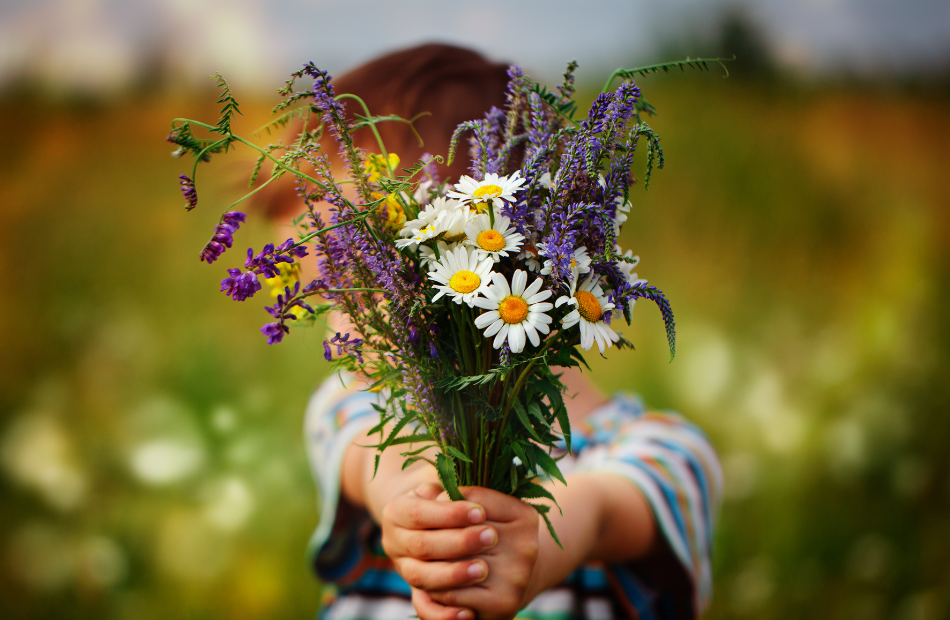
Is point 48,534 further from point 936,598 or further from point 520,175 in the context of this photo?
point 936,598

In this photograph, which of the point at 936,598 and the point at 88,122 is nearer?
the point at 88,122

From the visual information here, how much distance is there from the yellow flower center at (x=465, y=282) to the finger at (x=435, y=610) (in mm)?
235

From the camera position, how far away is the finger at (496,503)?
1.31ft

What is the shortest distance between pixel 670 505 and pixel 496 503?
1.11 ft

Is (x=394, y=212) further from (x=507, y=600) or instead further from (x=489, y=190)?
(x=507, y=600)

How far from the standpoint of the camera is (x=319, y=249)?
354 mm

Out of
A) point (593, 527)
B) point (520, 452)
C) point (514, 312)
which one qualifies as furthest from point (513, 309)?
point (593, 527)

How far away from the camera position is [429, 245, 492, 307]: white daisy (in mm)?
329

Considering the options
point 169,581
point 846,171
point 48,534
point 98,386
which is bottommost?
point 169,581

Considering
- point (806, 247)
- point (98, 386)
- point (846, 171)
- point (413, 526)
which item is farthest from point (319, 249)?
point (846, 171)

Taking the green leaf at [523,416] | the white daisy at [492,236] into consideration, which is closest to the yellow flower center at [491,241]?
the white daisy at [492,236]

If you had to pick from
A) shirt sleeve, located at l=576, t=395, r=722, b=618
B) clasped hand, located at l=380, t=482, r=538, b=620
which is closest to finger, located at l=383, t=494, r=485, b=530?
clasped hand, located at l=380, t=482, r=538, b=620

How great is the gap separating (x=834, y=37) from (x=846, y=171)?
1.04ft

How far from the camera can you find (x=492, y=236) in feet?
1.13
